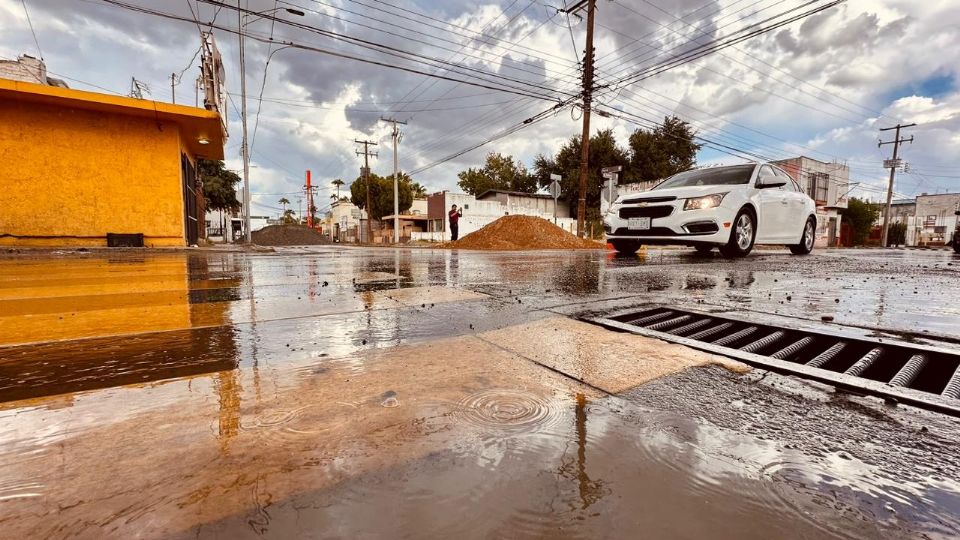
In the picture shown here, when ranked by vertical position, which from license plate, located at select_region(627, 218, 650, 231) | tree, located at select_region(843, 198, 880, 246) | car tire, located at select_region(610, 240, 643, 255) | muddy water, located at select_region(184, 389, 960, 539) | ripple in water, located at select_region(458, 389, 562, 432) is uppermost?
tree, located at select_region(843, 198, 880, 246)

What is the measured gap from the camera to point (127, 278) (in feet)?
13.8

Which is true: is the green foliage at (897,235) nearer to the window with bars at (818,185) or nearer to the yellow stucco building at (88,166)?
the window with bars at (818,185)

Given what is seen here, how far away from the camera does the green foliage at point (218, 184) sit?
31.1 meters

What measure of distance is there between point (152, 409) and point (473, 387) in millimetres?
834

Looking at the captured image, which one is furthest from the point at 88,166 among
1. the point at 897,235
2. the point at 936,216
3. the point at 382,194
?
the point at 936,216

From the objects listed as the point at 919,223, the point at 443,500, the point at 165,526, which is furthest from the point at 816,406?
the point at 919,223

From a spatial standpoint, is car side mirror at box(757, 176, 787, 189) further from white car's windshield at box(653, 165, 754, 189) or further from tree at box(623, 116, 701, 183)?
tree at box(623, 116, 701, 183)

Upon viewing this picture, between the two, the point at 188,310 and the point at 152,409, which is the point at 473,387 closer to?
the point at 152,409

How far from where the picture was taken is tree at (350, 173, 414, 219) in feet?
163

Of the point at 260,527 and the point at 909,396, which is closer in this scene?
the point at 260,527

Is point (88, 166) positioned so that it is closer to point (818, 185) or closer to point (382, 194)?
point (382, 194)

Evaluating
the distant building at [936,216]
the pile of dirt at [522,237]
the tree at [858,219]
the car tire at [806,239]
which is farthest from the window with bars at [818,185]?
the car tire at [806,239]

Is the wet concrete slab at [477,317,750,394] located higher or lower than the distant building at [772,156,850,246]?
lower

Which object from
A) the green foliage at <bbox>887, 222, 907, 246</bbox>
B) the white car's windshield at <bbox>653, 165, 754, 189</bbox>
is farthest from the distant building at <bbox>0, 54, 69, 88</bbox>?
the green foliage at <bbox>887, 222, 907, 246</bbox>
